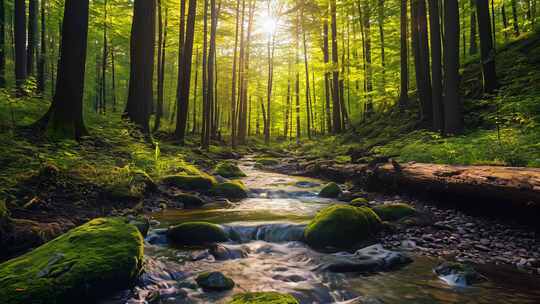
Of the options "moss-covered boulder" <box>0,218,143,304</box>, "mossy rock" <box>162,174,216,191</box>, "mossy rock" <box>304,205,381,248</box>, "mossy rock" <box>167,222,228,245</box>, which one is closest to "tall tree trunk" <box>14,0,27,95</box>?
"mossy rock" <box>162,174,216,191</box>

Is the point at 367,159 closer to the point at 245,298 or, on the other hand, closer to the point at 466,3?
the point at 245,298

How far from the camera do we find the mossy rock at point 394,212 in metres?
7.54

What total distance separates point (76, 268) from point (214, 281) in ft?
5.66

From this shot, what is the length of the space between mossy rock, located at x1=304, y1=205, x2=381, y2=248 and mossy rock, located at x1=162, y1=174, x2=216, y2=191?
5232mm

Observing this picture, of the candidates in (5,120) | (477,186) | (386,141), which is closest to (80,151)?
(5,120)

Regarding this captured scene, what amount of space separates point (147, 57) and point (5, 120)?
5791 millimetres

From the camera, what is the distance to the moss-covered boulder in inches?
139

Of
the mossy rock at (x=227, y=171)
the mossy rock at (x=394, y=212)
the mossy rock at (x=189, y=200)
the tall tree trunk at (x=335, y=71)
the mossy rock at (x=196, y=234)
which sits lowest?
the mossy rock at (x=196, y=234)

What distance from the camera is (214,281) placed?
472 cm

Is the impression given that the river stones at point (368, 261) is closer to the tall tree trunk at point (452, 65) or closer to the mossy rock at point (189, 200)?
the mossy rock at point (189, 200)

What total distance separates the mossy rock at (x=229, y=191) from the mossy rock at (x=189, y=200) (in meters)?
1.44

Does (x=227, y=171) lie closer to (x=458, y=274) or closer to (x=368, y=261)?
(x=368, y=261)

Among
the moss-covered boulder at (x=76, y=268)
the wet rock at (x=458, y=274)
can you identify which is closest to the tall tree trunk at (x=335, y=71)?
the wet rock at (x=458, y=274)

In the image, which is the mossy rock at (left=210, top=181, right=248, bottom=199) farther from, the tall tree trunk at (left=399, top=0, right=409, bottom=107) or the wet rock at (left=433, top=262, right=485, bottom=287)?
the tall tree trunk at (left=399, top=0, right=409, bottom=107)
